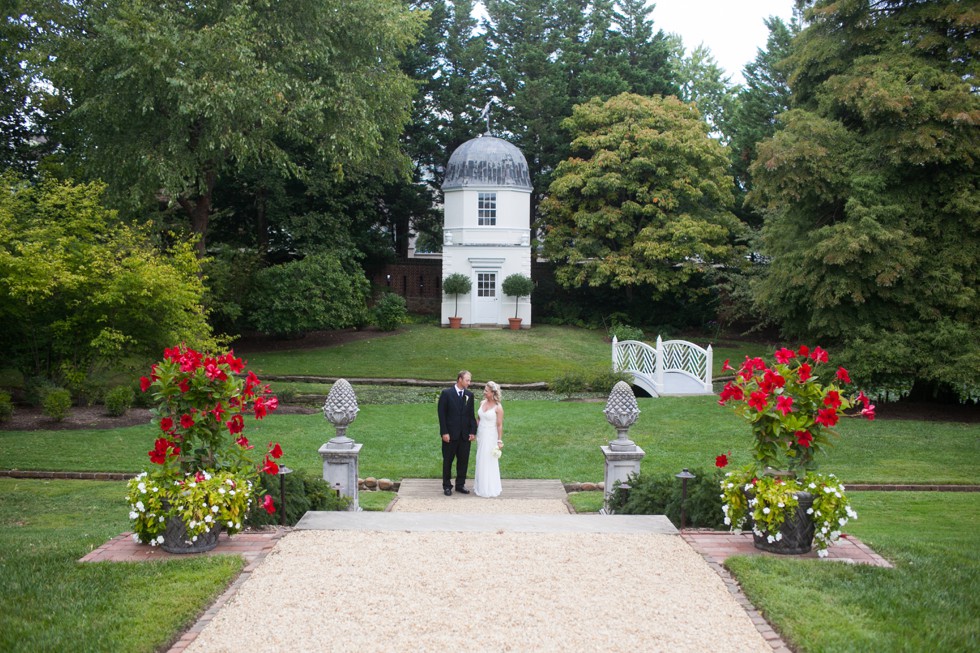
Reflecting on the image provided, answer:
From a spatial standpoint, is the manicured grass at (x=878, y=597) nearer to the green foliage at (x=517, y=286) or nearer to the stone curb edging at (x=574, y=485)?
the stone curb edging at (x=574, y=485)

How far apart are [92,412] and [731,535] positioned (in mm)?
14693

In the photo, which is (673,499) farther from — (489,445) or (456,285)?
(456,285)

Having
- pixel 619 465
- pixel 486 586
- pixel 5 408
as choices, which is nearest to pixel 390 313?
pixel 5 408

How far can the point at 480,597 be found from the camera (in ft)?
19.9

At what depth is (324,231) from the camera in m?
34.4

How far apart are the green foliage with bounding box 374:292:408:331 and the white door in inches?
128

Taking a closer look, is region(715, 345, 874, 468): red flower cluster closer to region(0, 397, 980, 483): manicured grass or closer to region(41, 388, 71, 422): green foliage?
region(0, 397, 980, 483): manicured grass

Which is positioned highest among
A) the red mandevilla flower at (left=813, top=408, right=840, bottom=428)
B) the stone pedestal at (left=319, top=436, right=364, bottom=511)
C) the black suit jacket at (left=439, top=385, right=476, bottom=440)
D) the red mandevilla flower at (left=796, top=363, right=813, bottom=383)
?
the red mandevilla flower at (left=796, top=363, right=813, bottom=383)

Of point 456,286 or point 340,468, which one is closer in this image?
point 340,468

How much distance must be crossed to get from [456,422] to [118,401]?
888 centimetres

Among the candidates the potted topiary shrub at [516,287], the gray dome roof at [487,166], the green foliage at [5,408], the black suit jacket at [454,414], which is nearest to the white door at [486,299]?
the potted topiary shrub at [516,287]

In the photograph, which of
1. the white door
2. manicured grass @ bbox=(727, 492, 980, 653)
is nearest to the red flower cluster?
manicured grass @ bbox=(727, 492, 980, 653)

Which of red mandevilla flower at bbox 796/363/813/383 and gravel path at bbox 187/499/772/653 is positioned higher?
red mandevilla flower at bbox 796/363/813/383

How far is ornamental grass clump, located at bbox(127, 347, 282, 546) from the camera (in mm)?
6941
